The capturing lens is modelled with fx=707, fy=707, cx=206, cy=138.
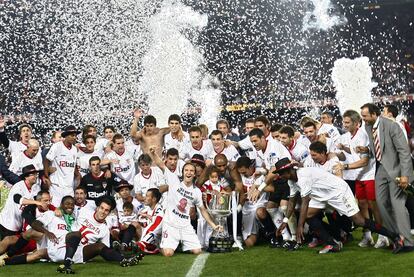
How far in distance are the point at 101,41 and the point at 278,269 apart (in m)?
25.0

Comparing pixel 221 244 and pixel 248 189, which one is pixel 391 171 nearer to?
pixel 248 189

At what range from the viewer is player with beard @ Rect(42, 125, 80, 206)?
37.3 ft

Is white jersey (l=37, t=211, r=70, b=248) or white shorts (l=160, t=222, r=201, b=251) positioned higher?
white jersey (l=37, t=211, r=70, b=248)

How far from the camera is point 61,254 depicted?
900 centimetres

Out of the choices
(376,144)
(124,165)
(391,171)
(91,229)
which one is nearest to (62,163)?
(124,165)

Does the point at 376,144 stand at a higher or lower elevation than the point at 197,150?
lower

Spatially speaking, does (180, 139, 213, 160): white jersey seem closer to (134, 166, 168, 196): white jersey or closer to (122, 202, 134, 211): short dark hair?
(134, 166, 168, 196): white jersey

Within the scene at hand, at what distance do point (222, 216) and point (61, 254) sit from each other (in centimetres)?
224

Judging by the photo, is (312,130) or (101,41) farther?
(101,41)

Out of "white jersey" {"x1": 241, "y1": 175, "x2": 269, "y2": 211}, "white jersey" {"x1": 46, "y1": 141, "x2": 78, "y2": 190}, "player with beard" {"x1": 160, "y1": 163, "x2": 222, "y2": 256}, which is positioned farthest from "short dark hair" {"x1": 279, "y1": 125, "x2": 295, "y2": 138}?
"white jersey" {"x1": 46, "y1": 141, "x2": 78, "y2": 190}

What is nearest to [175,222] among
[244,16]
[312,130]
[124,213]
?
[124,213]

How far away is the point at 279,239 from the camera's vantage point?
32.8 feet

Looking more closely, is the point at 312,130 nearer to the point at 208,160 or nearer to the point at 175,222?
the point at 208,160

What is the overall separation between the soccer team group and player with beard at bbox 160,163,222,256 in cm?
2
